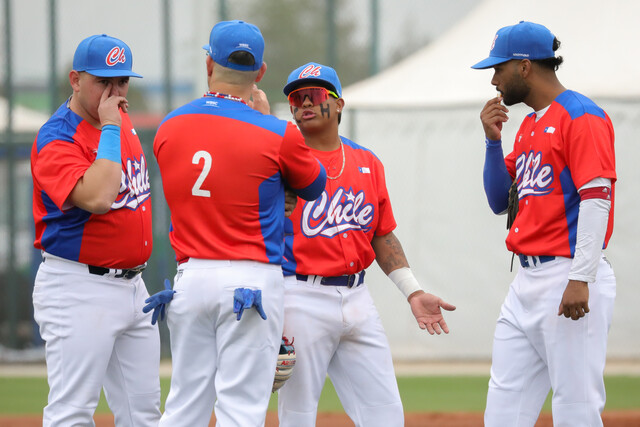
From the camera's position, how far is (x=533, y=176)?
4.10 meters

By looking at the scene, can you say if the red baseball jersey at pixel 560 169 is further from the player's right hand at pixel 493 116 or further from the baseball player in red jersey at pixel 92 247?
the baseball player in red jersey at pixel 92 247

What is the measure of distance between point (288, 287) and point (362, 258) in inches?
14.9

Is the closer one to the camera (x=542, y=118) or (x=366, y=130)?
(x=542, y=118)

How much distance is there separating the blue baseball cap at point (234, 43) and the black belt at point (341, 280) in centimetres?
102

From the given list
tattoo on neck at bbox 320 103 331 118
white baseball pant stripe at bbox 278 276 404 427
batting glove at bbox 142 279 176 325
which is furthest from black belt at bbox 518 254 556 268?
batting glove at bbox 142 279 176 325

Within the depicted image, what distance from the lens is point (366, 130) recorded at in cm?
998

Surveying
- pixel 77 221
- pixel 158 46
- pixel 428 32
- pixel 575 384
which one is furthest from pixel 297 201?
pixel 428 32

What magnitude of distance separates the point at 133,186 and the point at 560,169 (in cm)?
194

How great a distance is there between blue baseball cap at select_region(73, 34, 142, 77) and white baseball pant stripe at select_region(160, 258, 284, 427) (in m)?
1.09

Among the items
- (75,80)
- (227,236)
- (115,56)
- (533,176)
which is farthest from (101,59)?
(533,176)

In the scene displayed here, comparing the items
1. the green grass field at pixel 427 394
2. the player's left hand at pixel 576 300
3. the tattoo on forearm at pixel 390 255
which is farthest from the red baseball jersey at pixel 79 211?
the green grass field at pixel 427 394

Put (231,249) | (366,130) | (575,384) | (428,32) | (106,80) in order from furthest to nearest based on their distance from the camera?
1. (428,32)
2. (366,130)
3. (106,80)
4. (575,384)
5. (231,249)

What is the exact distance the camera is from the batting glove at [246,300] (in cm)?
342

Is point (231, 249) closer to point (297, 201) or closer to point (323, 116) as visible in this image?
point (297, 201)
